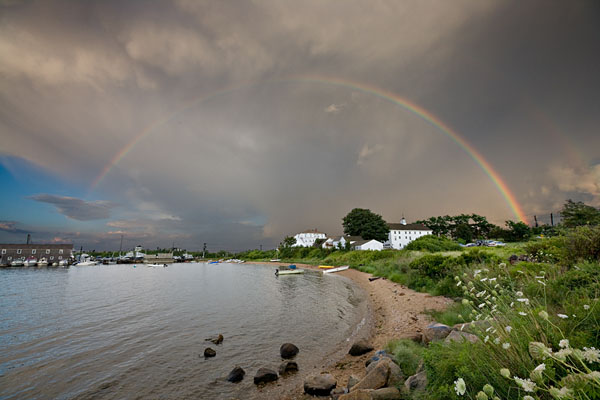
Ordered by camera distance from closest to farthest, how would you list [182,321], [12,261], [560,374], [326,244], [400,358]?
[560,374]
[400,358]
[182,321]
[12,261]
[326,244]

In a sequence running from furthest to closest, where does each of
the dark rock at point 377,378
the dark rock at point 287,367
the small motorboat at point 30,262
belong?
1. the small motorboat at point 30,262
2. the dark rock at point 287,367
3. the dark rock at point 377,378

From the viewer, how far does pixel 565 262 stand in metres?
10.6

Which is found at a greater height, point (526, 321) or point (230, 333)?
point (526, 321)

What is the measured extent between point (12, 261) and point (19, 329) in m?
121

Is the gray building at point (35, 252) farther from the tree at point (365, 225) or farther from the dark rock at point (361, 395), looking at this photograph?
the dark rock at point (361, 395)

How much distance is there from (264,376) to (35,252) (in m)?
140

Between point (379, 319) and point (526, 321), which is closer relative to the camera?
point (526, 321)

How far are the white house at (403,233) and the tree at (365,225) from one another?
11.6 metres

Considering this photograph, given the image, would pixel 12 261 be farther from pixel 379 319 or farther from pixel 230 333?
pixel 379 319

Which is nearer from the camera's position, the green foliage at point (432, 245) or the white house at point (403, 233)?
the green foliage at point (432, 245)

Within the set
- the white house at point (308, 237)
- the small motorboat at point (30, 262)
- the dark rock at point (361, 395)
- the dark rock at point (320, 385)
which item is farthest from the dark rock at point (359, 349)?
the white house at point (308, 237)

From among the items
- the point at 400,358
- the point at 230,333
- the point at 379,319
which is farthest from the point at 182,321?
the point at 400,358

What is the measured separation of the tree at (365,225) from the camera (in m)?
97.5

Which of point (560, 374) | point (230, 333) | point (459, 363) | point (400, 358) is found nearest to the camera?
point (560, 374)
